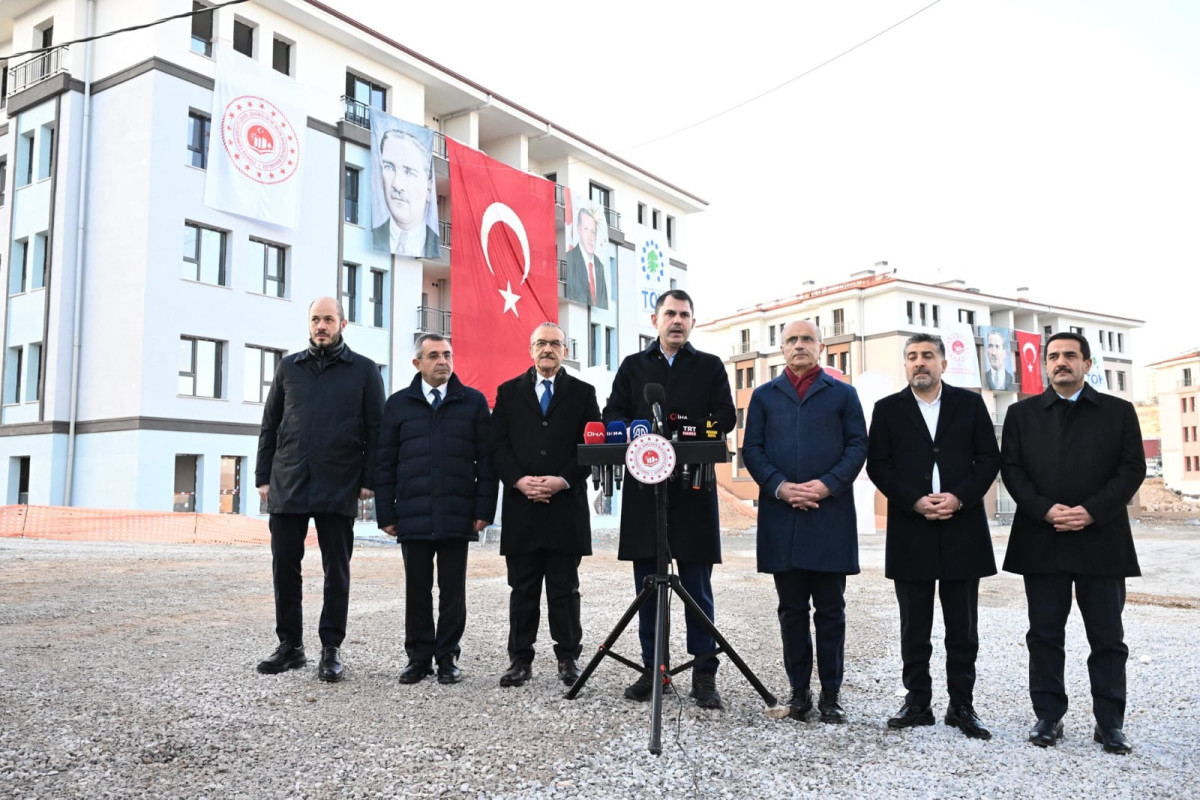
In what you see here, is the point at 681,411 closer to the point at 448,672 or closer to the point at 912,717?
the point at 912,717

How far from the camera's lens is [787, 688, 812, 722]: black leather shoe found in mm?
5059

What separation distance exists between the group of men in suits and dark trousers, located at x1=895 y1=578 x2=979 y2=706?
0.04 ft

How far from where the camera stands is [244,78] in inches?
985

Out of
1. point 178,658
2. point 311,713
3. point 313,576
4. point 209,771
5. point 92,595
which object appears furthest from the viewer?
point 313,576

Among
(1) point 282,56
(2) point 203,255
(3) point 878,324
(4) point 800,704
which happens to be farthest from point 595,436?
(3) point 878,324

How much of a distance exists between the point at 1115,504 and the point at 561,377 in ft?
10.7

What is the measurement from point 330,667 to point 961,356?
182ft

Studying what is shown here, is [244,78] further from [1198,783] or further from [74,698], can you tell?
[1198,783]

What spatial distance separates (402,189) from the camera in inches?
1152

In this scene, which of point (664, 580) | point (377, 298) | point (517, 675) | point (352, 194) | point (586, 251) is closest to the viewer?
point (664, 580)

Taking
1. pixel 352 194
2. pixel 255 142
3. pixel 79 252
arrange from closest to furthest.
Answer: pixel 79 252
pixel 255 142
pixel 352 194

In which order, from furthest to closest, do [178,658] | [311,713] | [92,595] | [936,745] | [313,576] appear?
[313,576] < [92,595] < [178,658] < [311,713] < [936,745]

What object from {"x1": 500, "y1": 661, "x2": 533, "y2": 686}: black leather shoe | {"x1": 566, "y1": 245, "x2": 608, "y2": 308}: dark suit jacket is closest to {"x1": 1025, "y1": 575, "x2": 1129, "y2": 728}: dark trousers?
{"x1": 500, "y1": 661, "x2": 533, "y2": 686}: black leather shoe

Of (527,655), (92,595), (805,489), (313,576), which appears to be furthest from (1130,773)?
(313,576)
